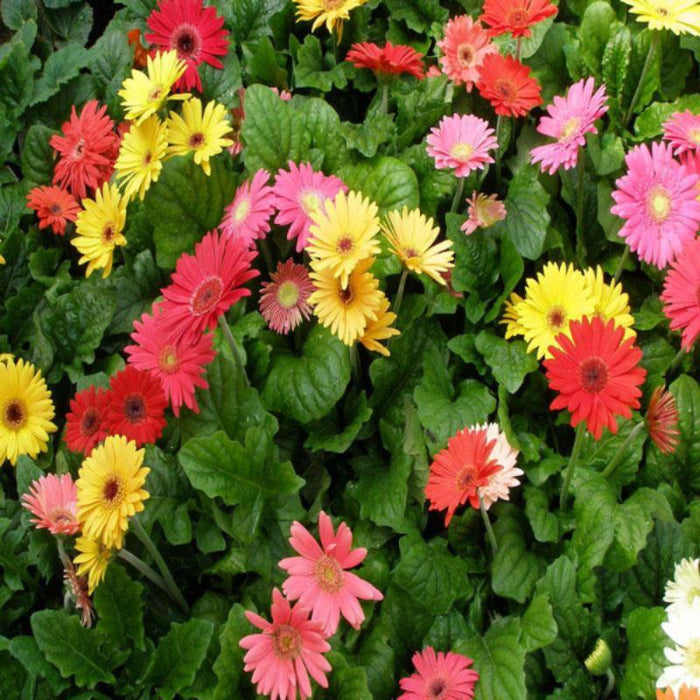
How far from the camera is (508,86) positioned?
81.4 inches

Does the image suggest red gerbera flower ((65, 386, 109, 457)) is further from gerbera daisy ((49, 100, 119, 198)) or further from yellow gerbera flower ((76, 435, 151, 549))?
gerbera daisy ((49, 100, 119, 198))

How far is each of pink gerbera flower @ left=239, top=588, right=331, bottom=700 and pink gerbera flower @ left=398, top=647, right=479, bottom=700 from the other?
22 centimetres

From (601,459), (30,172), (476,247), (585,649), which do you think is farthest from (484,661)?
(30,172)

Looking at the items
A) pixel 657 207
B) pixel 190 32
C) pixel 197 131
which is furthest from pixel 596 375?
pixel 190 32

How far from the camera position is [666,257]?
1.82 m

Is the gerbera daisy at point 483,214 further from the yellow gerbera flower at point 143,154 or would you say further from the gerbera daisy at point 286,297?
the yellow gerbera flower at point 143,154

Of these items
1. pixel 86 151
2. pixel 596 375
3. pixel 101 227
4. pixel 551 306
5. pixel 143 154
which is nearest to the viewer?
pixel 596 375

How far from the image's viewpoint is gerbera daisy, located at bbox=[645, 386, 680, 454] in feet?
5.88

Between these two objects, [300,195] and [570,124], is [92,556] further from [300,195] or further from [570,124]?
Answer: [570,124]

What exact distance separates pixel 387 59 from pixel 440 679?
1.45 metres

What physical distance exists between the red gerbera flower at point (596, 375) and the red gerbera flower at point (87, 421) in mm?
904

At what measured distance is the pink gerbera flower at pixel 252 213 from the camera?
1.95 meters

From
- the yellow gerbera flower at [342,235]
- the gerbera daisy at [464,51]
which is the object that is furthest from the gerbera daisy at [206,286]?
the gerbera daisy at [464,51]

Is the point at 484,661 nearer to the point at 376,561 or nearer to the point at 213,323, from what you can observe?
the point at 376,561
